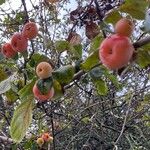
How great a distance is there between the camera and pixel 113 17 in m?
0.90

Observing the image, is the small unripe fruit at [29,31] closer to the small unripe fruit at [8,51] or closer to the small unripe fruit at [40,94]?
the small unripe fruit at [8,51]

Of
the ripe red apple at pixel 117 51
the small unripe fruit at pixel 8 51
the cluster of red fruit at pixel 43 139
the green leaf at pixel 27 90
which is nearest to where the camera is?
the ripe red apple at pixel 117 51

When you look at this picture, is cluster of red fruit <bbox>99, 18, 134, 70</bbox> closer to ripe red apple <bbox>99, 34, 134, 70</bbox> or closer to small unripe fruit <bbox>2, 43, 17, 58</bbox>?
ripe red apple <bbox>99, 34, 134, 70</bbox>

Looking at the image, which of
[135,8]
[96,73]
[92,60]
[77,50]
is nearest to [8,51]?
[77,50]

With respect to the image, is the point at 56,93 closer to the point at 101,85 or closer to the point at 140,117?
the point at 101,85

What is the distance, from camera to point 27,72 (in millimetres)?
1416

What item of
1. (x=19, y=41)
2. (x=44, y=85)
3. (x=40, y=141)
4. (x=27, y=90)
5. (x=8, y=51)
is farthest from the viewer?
(x=40, y=141)

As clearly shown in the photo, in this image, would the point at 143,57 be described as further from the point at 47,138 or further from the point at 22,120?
the point at 47,138

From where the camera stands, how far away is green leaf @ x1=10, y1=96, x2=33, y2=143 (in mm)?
1146

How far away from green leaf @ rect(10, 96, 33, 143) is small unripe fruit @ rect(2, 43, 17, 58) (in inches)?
11.3

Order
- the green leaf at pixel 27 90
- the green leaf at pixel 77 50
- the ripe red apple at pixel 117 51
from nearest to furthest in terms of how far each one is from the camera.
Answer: the ripe red apple at pixel 117 51 → the green leaf at pixel 27 90 → the green leaf at pixel 77 50

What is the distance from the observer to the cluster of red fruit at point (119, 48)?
2.46ft

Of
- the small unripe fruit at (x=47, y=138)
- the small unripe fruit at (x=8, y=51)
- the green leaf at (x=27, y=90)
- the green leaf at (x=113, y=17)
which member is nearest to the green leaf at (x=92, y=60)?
the green leaf at (x=113, y=17)

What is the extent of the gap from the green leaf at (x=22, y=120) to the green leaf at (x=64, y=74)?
12 centimetres
